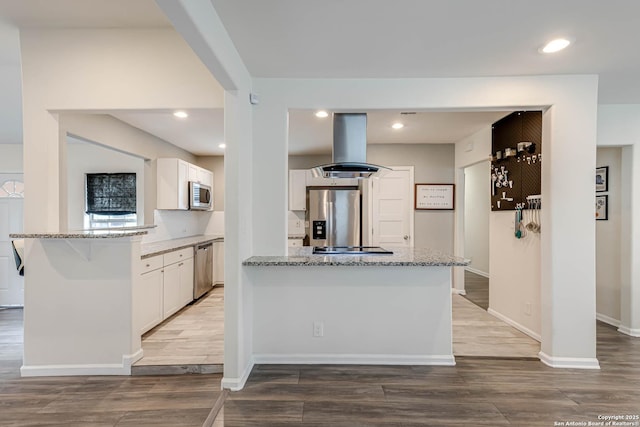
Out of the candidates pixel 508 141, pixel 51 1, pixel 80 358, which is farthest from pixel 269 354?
pixel 508 141

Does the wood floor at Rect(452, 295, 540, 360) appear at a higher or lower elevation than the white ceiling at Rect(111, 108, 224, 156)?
lower

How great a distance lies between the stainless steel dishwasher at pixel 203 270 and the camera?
15.6 feet

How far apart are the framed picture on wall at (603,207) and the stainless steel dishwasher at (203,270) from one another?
5160 mm

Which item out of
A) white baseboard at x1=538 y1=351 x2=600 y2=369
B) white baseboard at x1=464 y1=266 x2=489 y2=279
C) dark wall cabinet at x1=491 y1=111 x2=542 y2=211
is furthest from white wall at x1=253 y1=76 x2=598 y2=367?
white baseboard at x1=464 y1=266 x2=489 y2=279

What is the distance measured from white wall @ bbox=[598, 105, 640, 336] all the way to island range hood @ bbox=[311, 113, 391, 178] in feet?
8.46

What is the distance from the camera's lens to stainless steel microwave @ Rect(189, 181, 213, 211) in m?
5.15

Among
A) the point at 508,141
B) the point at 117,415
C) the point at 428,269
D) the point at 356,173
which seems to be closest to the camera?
the point at 117,415

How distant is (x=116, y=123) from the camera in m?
3.90

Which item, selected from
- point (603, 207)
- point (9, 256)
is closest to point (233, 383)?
point (603, 207)

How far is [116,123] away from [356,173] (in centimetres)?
285

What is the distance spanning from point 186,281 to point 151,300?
0.91 m

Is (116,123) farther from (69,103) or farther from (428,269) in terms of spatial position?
(428,269)

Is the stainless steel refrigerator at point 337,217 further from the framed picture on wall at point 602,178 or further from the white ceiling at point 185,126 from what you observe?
the framed picture on wall at point 602,178

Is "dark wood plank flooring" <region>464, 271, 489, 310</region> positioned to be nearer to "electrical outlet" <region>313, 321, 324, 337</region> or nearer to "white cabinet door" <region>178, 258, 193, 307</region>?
"electrical outlet" <region>313, 321, 324, 337</region>
